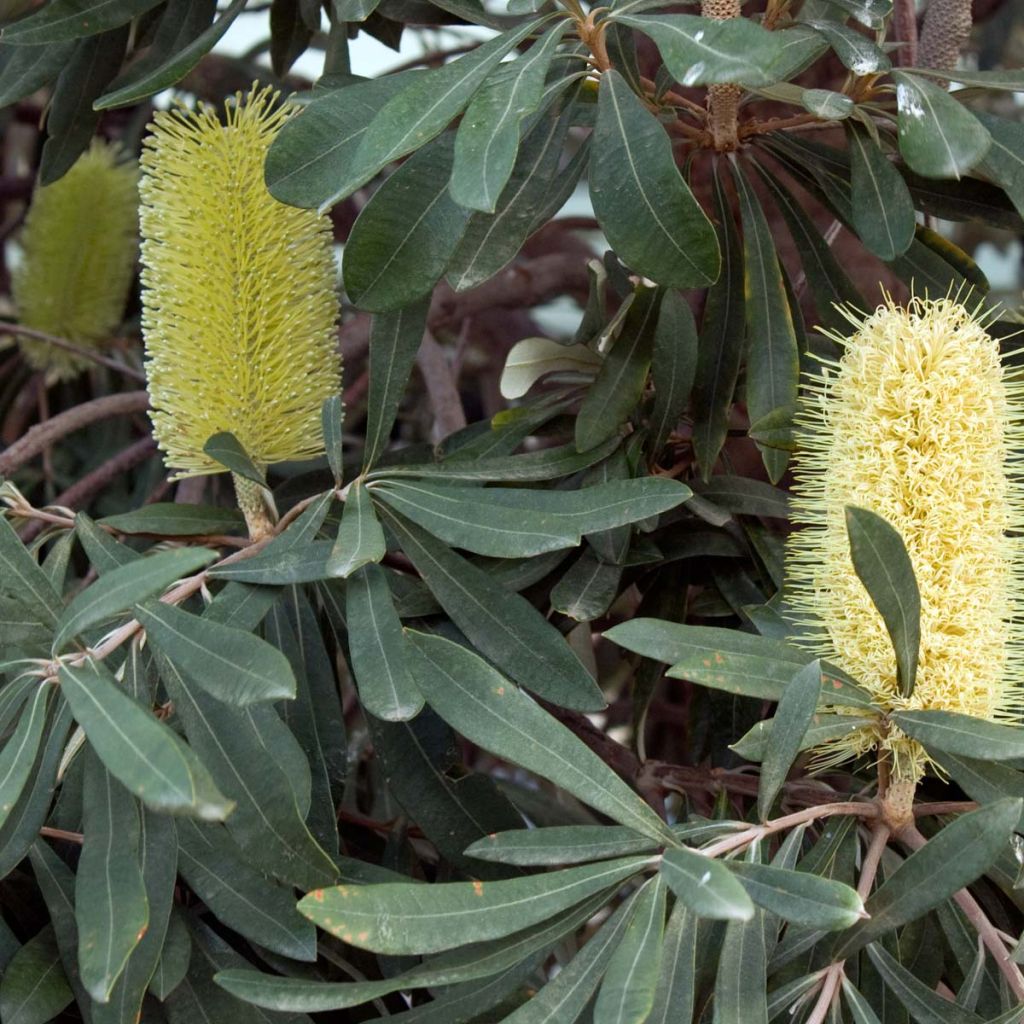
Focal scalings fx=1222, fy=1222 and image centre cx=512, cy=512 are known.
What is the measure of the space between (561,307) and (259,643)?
159 cm

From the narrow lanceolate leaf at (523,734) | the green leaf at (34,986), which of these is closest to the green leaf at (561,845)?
the narrow lanceolate leaf at (523,734)

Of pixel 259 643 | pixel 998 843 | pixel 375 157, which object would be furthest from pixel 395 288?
pixel 998 843

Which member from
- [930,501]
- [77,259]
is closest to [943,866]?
[930,501]

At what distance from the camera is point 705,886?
47cm

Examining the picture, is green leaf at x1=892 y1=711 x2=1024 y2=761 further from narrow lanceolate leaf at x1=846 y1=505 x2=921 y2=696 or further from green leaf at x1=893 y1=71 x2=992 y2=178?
green leaf at x1=893 y1=71 x2=992 y2=178

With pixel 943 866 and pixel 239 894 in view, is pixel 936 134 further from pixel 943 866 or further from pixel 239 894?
pixel 239 894

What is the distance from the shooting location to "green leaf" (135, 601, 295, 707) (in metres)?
0.49

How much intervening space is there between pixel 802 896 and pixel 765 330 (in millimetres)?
344

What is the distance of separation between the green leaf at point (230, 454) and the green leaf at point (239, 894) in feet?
0.68

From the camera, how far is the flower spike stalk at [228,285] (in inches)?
28.7

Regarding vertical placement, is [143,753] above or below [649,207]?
below

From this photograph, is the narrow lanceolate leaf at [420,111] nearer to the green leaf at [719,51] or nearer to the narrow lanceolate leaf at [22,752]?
the green leaf at [719,51]

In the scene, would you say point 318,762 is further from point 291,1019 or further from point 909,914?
point 909,914

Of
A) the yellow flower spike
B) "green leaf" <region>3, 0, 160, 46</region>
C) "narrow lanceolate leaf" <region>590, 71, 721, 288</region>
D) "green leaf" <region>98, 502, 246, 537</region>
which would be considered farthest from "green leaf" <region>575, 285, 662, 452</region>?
the yellow flower spike
